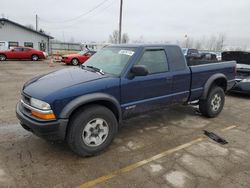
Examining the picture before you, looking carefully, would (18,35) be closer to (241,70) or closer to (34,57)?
(34,57)

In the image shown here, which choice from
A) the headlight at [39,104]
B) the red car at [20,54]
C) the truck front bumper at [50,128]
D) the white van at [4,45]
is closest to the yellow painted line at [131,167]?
the truck front bumper at [50,128]

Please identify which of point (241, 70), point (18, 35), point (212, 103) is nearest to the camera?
point (212, 103)

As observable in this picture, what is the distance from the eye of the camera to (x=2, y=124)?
475cm

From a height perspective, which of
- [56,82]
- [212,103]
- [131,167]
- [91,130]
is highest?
[56,82]

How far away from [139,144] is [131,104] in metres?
0.74

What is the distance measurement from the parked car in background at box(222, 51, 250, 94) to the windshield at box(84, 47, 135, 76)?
534 cm

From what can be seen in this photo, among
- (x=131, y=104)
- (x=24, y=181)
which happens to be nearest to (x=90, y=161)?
(x=24, y=181)

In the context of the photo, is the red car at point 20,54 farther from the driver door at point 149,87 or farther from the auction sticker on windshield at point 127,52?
the driver door at point 149,87

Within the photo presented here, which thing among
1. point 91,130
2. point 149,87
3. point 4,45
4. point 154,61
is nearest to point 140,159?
point 91,130

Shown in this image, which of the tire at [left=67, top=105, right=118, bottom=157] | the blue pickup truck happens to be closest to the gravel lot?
the tire at [left=67, top=105, right=118, bottom=157]

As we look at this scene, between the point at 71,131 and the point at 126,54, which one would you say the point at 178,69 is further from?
the point at 71,131

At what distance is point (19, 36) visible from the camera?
3038 centimetres

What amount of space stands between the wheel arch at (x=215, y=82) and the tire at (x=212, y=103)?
14cm

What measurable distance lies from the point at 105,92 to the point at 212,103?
10.2ft
